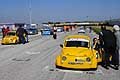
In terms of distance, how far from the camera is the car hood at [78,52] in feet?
44.8

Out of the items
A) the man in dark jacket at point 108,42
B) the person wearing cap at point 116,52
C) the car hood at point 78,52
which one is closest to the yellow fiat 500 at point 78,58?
the car hood at point 78,52

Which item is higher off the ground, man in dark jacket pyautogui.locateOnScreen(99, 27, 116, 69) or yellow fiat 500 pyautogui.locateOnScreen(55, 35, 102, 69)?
man in dark jacket pyautogui.locateOnScreen(99, 27, 116, 69)

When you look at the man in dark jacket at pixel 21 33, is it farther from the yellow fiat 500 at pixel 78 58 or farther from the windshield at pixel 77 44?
the yellow fiat 500 at pixel 78 58

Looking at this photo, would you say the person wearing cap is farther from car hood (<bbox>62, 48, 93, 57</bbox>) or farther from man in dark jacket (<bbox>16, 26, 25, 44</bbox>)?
man in dark jacket (<bbox>16, 26, 25, 44</bbox>)

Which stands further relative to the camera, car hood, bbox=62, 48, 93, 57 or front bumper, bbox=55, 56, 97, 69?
car hood, bbox=62, 48, 93, 57

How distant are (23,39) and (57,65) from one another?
16932 mm

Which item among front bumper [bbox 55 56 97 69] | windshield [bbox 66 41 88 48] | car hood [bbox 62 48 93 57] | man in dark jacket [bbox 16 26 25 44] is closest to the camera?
front bumper [bbox 55 56 97 69]

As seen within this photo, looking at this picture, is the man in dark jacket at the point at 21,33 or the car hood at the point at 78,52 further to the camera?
the man in dark jacket at the point at 21,33

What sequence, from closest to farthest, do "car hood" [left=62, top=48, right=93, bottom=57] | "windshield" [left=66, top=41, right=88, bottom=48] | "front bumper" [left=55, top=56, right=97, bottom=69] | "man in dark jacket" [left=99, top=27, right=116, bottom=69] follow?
"front bumper" [left=55, top=56, right=97, bottom=69], "man in dark jacket" [left=99, top=27, right=116, bottom=69], "car hood" [left=62, top=48, right=93, bottom=57], "windshield" [left=66, top=41, right=88, bottom=48]

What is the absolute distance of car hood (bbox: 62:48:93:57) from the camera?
13.6 metres

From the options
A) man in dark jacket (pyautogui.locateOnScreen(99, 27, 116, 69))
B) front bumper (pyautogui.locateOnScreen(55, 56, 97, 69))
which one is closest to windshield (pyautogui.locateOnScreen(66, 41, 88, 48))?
man in dark jacket (pyautogui.locateOnScreen(99, 27, 116, 69))

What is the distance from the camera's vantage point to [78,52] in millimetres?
13844

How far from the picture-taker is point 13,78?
11234mm

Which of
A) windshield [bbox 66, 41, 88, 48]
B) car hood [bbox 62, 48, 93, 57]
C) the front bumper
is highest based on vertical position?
windshield [bbox 66, 41, 88, 48]
